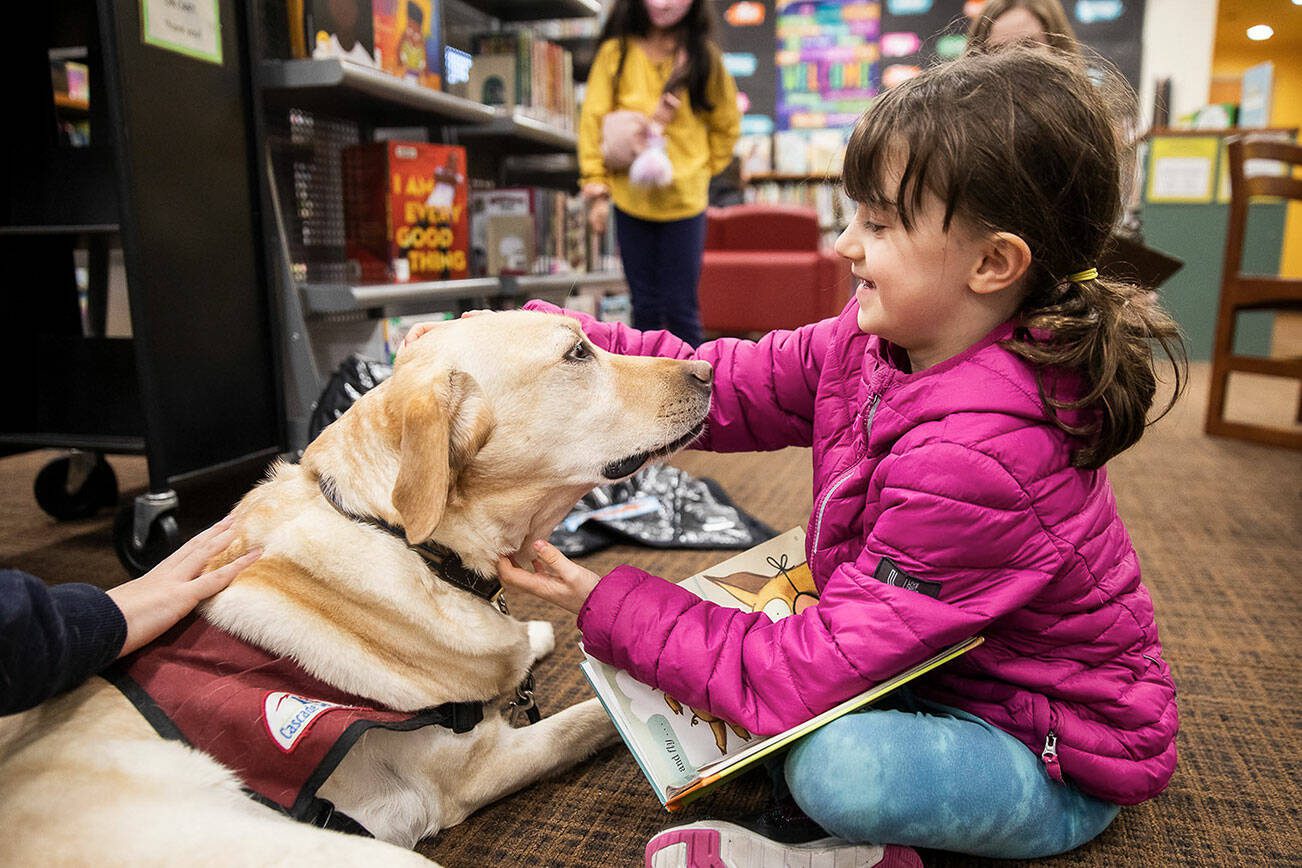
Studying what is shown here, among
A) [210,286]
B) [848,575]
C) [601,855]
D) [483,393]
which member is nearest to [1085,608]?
[848,575]

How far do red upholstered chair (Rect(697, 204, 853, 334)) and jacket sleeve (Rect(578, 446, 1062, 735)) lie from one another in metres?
5.99

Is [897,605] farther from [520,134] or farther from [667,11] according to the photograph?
[520,134]

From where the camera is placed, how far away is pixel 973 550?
100 centimetres

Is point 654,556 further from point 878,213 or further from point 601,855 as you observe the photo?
point 878,213

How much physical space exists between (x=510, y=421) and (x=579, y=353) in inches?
6.6

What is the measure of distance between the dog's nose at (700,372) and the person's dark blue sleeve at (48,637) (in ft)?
2.67

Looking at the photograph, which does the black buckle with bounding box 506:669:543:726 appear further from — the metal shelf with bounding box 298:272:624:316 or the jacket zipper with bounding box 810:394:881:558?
the metal shelf with bounding box 298:272:624:316

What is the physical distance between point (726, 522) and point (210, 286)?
1.49 meters

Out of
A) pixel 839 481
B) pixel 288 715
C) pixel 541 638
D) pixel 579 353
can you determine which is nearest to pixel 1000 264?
pixel 839 481

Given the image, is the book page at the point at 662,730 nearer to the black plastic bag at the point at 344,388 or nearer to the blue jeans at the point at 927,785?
the blue jeans at the point at 927,785

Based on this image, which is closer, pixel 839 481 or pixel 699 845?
pixel 699 845

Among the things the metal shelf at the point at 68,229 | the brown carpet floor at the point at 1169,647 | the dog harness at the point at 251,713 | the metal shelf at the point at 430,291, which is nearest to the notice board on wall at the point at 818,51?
the metal shelf at the point at 430,291

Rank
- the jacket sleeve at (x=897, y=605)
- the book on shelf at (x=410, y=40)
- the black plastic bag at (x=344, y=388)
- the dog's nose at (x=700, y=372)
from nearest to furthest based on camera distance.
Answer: the jacket sleeve at (x=897, y=605) → the dog's nose at (x=700, y=372) → the black plastic bag at (x=344, y=388) → the book on shelf at (x=410, y=40)

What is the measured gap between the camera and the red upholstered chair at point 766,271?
6953 mm
